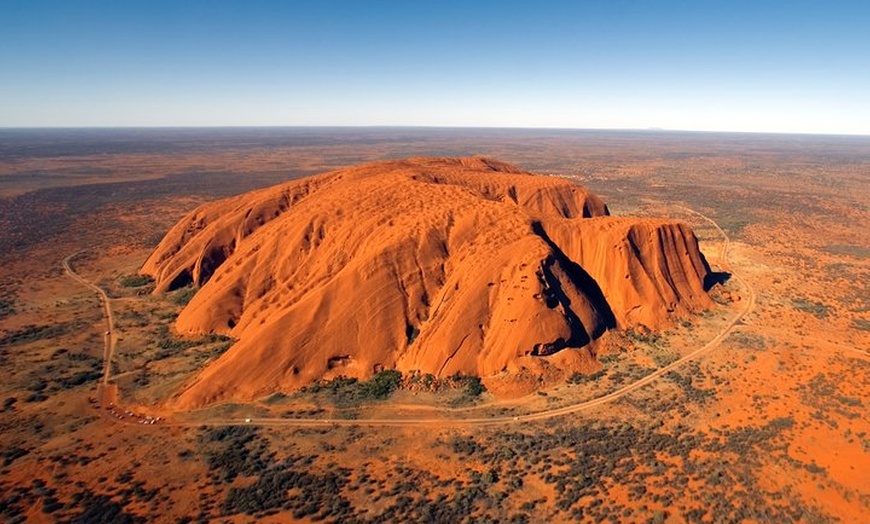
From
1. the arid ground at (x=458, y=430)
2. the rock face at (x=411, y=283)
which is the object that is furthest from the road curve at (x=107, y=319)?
the rock face at (x=411, y=283)

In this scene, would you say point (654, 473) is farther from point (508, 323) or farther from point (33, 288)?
point (33, 288)

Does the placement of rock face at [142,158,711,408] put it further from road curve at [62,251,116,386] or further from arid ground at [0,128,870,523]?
road curve at [62,251,116,386]

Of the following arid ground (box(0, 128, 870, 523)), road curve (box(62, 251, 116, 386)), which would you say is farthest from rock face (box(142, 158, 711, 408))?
road curve (box(62, 251, 116, 386))

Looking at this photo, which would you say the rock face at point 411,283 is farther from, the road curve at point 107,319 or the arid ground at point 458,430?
the road curve at point 107,319

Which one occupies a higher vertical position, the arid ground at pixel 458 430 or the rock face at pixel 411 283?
the rock face at pixel 411 283

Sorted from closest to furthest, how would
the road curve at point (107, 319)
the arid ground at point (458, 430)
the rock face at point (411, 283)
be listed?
1. the arid ground at point (458, 430)
2. the rock face at point (411, 283)
3. the road curve at point (107, 319)

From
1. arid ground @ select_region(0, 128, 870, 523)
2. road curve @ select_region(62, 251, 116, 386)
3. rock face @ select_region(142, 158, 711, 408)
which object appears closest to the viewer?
arid ground @ select_region(0, 128, 870, 523)

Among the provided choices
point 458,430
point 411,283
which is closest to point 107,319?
point 411,283

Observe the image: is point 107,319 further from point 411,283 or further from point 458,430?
point 458,430
